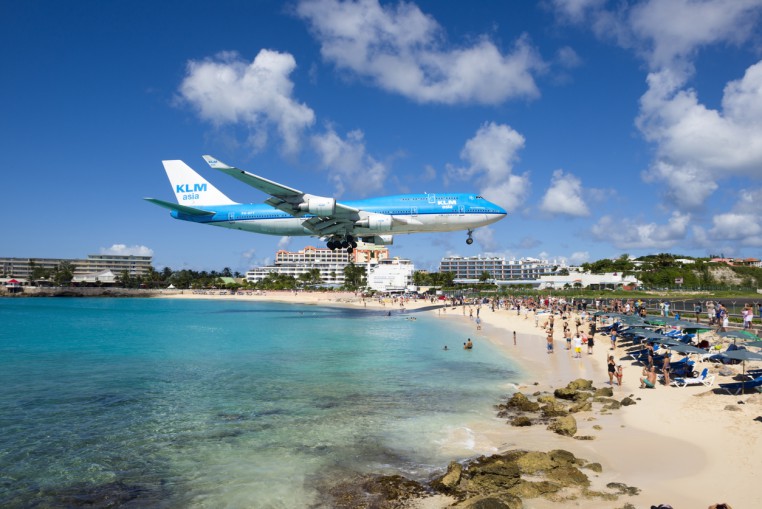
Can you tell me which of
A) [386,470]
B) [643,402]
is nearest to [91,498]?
[386,470]

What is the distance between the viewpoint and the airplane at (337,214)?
36938 mm

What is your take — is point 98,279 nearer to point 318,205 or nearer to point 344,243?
point 344,243

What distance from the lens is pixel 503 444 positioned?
12984mm

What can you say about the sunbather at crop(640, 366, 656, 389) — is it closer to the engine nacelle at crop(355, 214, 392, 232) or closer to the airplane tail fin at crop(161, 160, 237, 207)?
the engine nacelle at crop(355, 214, 392, 232)

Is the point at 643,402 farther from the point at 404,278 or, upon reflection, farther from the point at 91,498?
the point at 404,278

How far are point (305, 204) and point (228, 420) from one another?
22.5 m

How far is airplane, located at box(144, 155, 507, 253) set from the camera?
36938mm

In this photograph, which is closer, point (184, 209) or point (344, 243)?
point (184, 209)

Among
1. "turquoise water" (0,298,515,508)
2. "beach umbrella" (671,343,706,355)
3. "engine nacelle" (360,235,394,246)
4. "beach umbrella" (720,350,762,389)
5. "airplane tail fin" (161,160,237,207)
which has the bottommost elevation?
"turquoise water" (0,298,515,508)

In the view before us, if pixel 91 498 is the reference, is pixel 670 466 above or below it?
above

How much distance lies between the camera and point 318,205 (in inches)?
1432

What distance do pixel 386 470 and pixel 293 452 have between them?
2956 millimetres

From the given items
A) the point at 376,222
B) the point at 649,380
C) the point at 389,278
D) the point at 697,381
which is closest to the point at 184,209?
the point at 376,222

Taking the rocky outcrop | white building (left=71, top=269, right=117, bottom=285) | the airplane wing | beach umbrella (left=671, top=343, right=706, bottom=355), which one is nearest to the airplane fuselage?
the airplane wing
